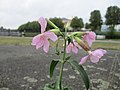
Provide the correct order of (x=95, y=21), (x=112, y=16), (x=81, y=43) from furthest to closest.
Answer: (x=95, y=21), (x=112, y=16), (x=81, y=43)

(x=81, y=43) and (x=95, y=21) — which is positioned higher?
(x=95, y=21)

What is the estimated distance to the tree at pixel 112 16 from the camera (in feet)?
147

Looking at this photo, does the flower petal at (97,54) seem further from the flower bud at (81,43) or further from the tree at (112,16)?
the tree at (112,16)

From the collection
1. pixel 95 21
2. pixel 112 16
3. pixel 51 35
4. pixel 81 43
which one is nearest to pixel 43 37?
pixel 51 35

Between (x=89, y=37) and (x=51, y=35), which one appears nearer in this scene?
(x=51, y=35)

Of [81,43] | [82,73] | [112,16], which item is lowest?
[82,73]

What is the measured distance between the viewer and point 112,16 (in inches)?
1786

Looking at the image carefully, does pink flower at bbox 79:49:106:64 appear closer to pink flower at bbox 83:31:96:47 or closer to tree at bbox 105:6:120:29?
pink flower at bbox 83:31:96:47

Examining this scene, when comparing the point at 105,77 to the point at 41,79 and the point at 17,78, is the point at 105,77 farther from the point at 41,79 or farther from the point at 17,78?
the point at 17,78

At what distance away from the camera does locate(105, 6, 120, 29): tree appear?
4469 cm

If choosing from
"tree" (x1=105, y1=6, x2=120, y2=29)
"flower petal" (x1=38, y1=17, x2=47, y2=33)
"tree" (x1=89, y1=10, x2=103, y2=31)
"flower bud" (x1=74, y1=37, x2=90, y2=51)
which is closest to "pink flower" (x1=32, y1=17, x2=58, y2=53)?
"flower petal" (x1=38, y1=17, x2=47, y2=33)

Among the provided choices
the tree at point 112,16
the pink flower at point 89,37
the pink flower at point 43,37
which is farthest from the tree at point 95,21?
the pink flower at point 43,37

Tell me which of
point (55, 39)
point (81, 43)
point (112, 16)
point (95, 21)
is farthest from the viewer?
point (95, 21)

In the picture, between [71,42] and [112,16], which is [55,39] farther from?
[112,16]
